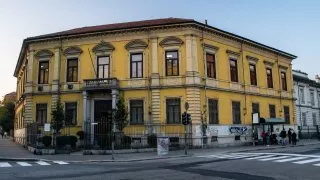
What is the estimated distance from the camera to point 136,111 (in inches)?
1212

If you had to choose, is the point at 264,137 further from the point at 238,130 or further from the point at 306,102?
the point at 306,102

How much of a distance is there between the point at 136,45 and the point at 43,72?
10.2 metres

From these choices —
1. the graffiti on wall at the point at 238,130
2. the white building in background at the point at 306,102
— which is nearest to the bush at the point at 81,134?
the graffiti on wall at the point at 238,130

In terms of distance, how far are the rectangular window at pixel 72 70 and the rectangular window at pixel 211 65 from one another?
12.6m

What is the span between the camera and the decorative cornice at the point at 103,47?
3189cm

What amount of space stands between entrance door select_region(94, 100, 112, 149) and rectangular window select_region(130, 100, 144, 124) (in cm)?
208

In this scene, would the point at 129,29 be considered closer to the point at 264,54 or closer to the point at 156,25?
the point at 156,25

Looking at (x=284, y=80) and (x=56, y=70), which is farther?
(x=284, y=80)

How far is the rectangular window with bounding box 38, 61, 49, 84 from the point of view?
111ft

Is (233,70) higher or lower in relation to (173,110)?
higher

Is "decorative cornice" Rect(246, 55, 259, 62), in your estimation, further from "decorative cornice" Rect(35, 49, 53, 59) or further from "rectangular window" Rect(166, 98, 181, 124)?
"decorative cornice" Rect(35, 49, 53, 59)

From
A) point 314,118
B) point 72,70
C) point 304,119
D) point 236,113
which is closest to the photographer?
point 72,70

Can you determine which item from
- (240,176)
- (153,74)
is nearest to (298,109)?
(153,74)

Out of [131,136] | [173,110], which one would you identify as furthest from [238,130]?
[131,136]
